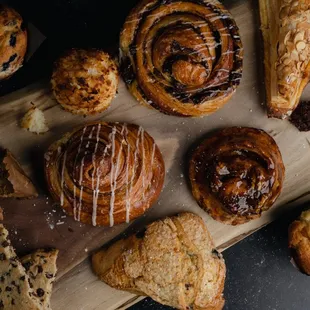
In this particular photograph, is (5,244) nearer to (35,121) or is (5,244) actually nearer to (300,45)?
(35,121)

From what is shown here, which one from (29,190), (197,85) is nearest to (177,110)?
(197,85)

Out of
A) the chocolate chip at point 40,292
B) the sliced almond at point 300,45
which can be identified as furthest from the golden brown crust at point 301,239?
the chocolate chip at point 40,292

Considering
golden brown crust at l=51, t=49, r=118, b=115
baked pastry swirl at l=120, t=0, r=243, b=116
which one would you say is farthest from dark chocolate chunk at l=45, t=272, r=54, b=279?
A: baked pastry swirl at l=120, t=0, r=243, b=116

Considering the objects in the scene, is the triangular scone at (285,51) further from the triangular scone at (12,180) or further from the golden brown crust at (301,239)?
the triangular scone at (12,180)

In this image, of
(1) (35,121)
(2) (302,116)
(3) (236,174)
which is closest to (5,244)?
(1) (35,121)

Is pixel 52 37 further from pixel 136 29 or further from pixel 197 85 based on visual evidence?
pixel 197 85

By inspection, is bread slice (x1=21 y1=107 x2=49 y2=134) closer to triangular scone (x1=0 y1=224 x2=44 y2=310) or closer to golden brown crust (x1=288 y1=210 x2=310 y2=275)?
triangular scone (x1=0 y1=224 x2=44 y2=310)
